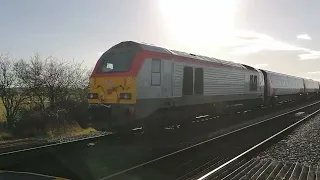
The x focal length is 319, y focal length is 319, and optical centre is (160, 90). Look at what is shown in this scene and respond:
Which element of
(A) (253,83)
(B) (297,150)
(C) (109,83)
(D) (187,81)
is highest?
(A) (253,83)

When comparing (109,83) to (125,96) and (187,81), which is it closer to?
(125,96)

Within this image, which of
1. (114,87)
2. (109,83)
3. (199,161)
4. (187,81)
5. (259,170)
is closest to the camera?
(259,170)

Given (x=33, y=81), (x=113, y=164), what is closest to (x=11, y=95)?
(x=33, y=81)

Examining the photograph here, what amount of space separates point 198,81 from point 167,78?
8.69ft

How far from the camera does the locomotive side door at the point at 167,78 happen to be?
11695mm

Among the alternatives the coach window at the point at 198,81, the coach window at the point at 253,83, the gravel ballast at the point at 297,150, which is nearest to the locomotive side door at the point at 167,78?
the coach window at the point at 198,81

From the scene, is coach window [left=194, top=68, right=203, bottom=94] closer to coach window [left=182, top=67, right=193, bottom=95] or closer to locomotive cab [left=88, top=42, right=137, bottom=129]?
coach window [left=182, top=67, right=193, bottom=95]

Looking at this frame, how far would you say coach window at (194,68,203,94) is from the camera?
1391 centimetres

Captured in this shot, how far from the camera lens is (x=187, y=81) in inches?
524

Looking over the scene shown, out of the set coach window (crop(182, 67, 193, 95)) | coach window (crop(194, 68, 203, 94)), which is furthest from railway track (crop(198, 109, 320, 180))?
coach window (crop(194, 68, 203, 94))

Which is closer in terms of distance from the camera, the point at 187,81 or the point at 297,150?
the point at 297,150

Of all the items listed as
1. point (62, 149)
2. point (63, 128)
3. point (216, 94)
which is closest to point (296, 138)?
point (216, 94)

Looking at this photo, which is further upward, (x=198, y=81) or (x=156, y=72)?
(x=156, y=72)

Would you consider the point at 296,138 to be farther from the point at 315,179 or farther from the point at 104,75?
the point at 104,75
